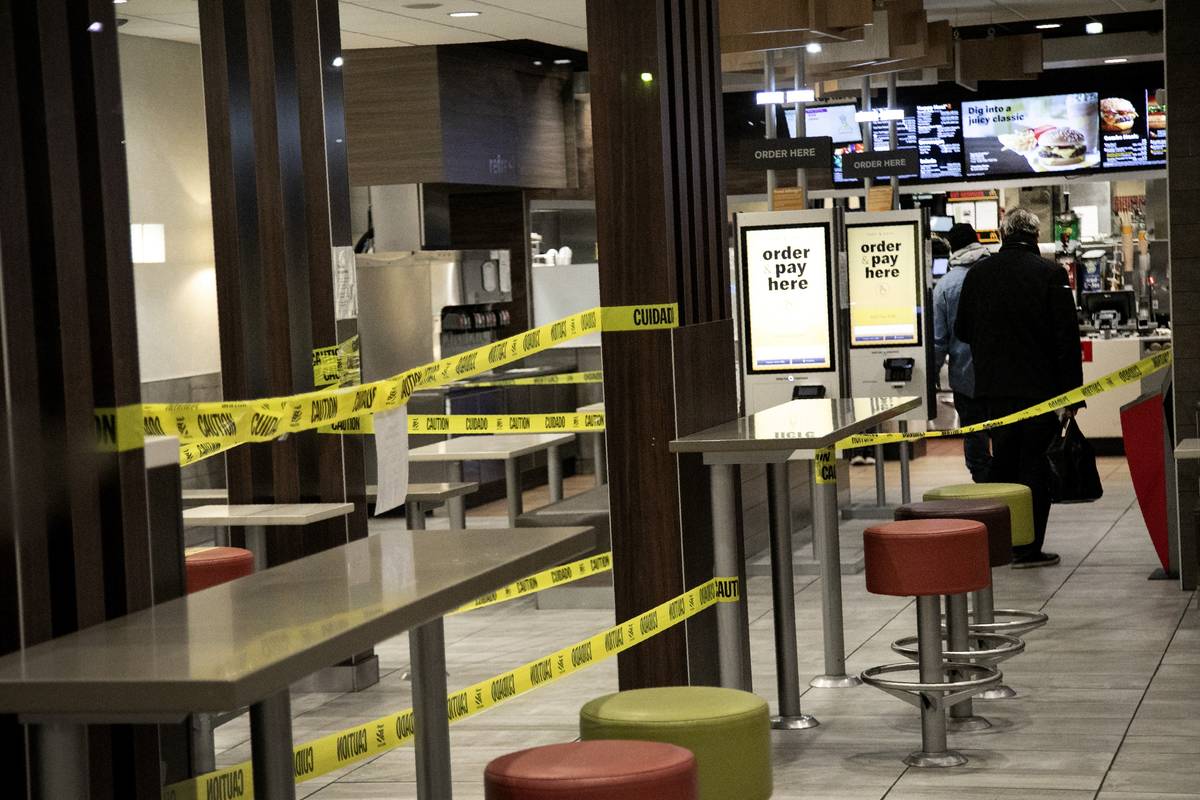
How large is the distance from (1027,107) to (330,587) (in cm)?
1291

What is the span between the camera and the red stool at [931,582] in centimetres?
492

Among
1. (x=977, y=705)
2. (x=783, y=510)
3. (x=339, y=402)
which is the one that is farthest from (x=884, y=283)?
(x=339, y=402)

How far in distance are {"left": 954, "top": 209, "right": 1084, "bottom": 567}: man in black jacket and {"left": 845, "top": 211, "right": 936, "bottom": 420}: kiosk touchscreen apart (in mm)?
1334

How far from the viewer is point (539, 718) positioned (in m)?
5.75

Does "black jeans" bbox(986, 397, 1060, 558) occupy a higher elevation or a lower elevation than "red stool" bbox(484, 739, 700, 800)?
lower

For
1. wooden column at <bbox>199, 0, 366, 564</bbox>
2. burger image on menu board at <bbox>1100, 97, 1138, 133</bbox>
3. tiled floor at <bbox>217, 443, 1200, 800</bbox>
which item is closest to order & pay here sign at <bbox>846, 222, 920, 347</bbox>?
tiled floor at <bbox>217, 443, 1200, 800</bbox>

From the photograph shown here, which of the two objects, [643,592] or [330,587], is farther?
[643,592]

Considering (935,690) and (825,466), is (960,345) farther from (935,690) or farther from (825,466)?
(935,690)

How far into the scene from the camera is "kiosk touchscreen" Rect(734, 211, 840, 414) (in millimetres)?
8930

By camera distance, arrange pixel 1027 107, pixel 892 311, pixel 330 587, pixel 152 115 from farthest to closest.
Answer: pixel 1027 107 → pixel 152 115 → pixel 892 311 → pixel 330 587

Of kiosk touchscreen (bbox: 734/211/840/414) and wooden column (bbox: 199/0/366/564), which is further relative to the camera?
kiosk touchscreen (bbox: 734/211/840/414)

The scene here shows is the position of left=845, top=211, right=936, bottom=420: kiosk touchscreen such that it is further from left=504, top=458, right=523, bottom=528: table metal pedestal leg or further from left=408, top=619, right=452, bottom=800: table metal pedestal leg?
left=408, top=619, right=452, bottom=800: table metal pedestal leg

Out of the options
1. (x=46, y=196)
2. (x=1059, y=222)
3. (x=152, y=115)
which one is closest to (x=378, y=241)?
(x=152, y=115)

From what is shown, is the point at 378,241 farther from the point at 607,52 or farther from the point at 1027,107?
the point at 607,52
